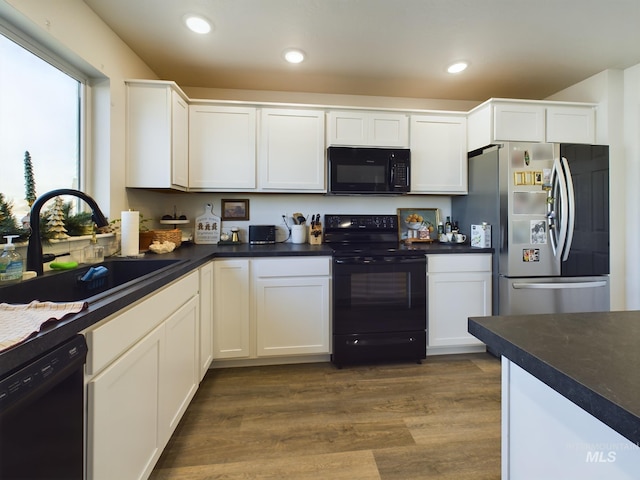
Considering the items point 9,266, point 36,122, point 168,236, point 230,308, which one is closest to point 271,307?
point 230,308

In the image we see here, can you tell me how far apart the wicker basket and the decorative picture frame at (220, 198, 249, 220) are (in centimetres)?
49

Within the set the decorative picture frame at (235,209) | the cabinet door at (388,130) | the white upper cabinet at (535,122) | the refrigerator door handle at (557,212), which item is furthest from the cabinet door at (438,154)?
the decorative picture frame at (235,209)

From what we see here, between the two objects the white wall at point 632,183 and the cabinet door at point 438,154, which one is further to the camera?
the cabinet door at point 438,154

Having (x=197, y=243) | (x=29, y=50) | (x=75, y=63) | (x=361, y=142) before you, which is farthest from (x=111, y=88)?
(x=361, y=142)

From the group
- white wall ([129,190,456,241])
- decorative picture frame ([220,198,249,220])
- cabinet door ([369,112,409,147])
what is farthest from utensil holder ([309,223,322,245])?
cabinet door ([369,112,409,147])

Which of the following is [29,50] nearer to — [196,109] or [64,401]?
[196,109]

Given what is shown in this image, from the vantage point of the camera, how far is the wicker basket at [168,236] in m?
2.20

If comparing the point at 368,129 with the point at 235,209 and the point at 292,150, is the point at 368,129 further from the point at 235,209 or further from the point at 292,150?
the point at 235,209

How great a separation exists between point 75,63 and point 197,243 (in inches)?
58.0

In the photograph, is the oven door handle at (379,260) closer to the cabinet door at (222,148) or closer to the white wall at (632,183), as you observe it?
the cabinet door at (222,148)

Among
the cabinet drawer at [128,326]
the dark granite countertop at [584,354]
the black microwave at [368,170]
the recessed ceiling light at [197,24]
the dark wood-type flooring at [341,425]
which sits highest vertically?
the recessed ceiling light at [197,24]

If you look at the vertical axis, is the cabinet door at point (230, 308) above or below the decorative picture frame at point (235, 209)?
below

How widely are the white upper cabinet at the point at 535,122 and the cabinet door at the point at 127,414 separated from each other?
2.75 m

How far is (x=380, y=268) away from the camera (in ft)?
7.40
